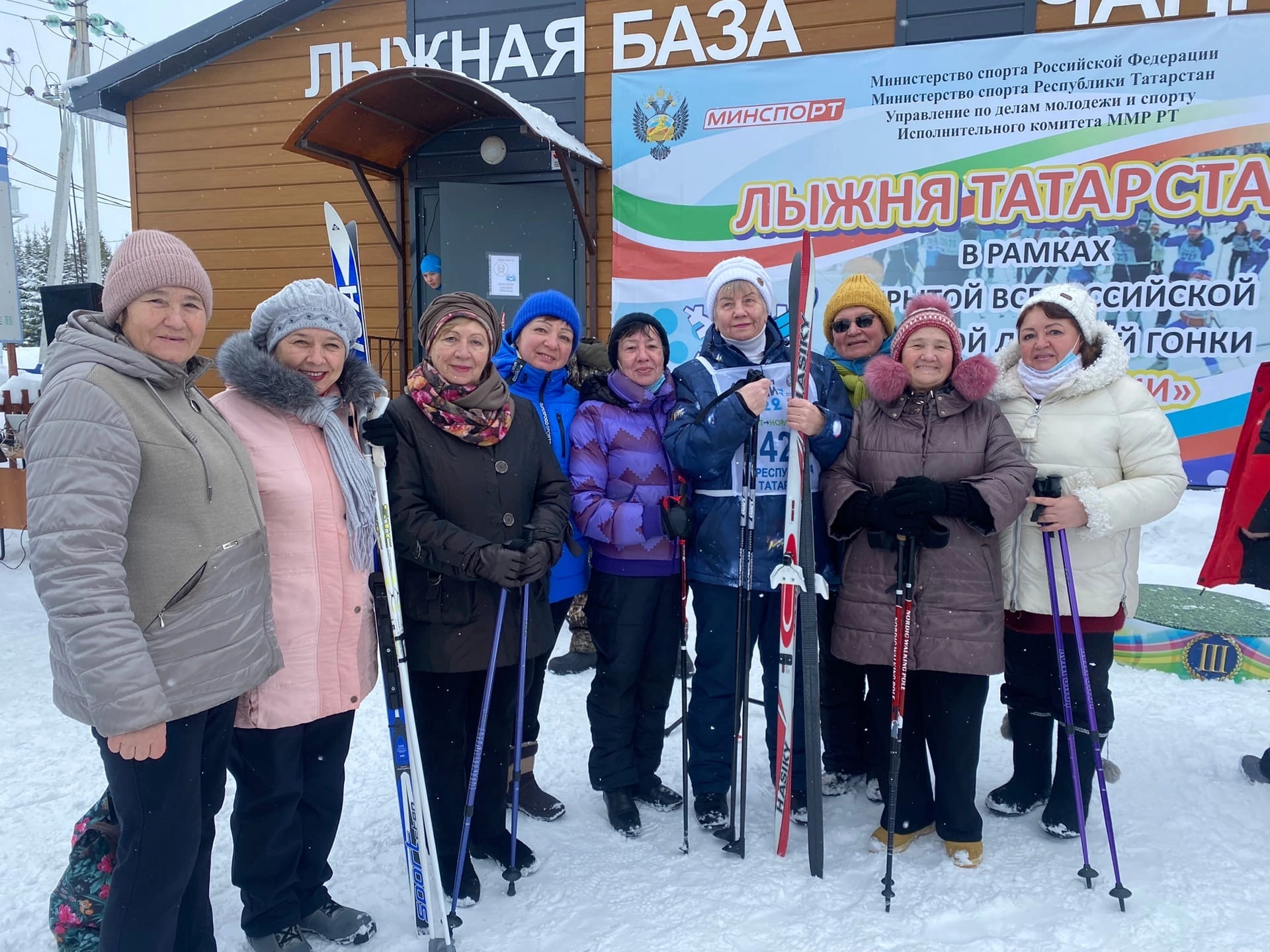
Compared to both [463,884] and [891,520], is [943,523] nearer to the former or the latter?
[891,520]

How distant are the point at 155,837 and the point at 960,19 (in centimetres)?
622

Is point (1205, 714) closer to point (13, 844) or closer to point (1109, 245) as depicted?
point (1109, 245)

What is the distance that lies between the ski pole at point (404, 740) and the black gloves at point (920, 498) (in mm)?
1468

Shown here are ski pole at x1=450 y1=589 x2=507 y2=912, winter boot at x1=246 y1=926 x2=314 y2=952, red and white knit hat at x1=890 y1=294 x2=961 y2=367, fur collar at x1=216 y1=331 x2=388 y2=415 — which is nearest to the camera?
fur collar at x1=216 y1=331 x2=388 y2=415

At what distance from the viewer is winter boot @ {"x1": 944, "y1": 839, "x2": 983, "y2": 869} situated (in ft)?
8.34

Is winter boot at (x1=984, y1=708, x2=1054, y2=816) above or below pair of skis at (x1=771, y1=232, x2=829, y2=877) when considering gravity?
below

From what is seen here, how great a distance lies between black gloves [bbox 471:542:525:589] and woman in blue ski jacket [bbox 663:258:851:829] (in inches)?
27.2

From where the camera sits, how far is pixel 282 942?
2.11 m

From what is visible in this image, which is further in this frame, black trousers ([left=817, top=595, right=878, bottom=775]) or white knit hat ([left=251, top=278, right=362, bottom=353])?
black trousers ([left=817, top=595, right=878, bottom=775])

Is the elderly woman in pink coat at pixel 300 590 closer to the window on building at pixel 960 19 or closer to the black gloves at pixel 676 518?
the black gloves at pixel 676 518

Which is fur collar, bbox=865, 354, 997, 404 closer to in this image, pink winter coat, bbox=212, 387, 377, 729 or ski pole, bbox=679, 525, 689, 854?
ski pole, bbox=679, 525, 689, 854

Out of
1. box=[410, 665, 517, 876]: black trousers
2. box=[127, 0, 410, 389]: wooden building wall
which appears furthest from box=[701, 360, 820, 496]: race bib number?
box=[127, 0, 410, 389]: wooden building wall

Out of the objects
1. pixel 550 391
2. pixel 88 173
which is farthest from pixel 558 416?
pixel 88 173

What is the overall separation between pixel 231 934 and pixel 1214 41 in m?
6.68
